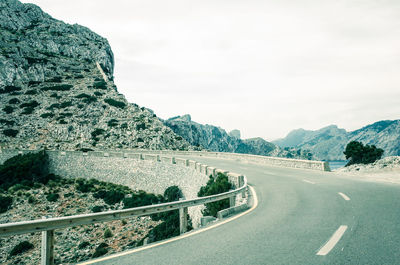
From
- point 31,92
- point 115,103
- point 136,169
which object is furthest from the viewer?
point 115,103

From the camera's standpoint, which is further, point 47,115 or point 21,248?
point 47,115

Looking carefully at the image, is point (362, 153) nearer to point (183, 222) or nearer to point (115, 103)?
point (183, 222)

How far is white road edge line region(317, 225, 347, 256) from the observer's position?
4632 mm

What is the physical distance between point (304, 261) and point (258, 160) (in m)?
27.8

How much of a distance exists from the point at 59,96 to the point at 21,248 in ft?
182

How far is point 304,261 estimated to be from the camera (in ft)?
13.9

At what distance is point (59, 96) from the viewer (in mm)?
70812

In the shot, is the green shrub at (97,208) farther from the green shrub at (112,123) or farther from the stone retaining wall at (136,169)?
the green shrub at (112,123)

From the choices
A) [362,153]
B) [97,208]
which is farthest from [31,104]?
[362,153]

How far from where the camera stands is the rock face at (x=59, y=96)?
56.5m

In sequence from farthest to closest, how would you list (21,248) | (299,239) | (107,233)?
1. (107,233)
2. (21,248)
3. (299,239)

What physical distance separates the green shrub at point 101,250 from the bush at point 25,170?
23.9 metres

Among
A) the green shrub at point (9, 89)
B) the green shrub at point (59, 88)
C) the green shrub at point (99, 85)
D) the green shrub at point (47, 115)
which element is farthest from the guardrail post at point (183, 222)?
the green shrub at point (9, 89)

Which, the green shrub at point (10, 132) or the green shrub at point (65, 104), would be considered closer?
the green shrub at point (10, 132)
